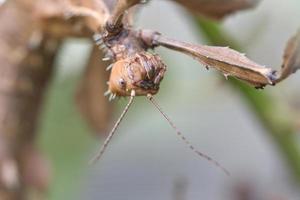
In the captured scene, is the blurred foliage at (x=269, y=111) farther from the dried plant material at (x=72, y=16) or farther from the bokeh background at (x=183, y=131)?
the dried plant material at (x=72, y=16)

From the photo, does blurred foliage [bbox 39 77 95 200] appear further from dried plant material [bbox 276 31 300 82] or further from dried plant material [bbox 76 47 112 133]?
dried plant material [bbox 276 31 300 82]

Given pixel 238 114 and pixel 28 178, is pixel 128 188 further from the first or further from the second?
pixel 28 178

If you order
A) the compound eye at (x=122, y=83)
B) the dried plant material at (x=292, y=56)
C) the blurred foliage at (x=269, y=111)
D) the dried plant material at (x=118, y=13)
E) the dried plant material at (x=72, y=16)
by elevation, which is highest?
the dried plant material at (x=72, y=16)

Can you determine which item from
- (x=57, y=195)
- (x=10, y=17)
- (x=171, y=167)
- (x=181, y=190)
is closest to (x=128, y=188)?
(x=171, y=167)

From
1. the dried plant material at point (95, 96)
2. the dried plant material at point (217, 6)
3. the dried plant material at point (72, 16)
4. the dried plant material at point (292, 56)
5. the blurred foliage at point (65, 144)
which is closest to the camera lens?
the dried plant material at point (292, 56)

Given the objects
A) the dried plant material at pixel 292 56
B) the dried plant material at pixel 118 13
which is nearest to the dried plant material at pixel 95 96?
the dried plant material at pixel 118 13

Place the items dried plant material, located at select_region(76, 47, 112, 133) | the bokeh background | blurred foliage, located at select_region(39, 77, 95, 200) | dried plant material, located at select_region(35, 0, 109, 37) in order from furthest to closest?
blurred foliage, located at select_region(39, 77, 95, 200) < the bokeh background < dried plant material, located at select_region(76, 47, 112, 133) < dried plant material, located at select_region(35, 0, 109, 37)

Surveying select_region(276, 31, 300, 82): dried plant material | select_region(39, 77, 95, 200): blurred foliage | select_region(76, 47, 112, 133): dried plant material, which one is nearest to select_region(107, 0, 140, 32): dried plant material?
select_region(276, 31, 300, 82): dried plant material
